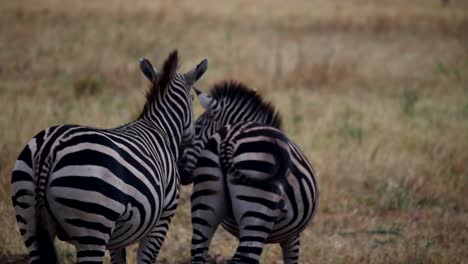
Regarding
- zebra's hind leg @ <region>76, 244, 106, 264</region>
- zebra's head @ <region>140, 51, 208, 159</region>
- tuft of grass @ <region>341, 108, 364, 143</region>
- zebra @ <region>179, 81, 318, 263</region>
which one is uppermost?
tuft of grass @ <region>341, 108, 364, 143</region>

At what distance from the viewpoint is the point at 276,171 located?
4.87 m

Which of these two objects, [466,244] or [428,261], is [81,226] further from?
[466,244]

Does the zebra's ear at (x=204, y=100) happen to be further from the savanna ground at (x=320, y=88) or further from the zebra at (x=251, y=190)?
the savanna ground at (x=320, y=88)

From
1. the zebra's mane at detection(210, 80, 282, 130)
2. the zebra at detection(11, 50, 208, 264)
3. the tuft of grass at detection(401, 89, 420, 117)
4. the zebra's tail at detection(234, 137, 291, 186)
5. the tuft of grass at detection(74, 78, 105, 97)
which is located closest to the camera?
the zebra at detection(11, 50, 208, 264)

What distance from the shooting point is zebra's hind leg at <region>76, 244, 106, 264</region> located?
166 inches

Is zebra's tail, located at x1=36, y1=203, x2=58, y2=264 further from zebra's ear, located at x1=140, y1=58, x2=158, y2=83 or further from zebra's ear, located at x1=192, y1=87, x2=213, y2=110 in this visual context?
zebra's ear, located at x1=192, y1=87, x2=213, y2=110

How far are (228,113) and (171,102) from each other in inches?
23.5

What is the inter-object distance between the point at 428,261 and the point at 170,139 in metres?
2.36

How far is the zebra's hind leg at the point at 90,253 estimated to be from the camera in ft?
13.8

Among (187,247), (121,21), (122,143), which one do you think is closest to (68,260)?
(187,247)

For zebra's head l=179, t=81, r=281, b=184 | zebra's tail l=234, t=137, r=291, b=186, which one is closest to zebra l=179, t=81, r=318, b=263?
zebra's tail l=234, t=137, r=291, b=186

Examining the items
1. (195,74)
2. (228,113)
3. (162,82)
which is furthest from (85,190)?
(228,113)

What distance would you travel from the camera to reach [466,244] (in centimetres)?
734

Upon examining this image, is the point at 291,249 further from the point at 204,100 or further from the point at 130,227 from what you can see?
the point at 130,227
